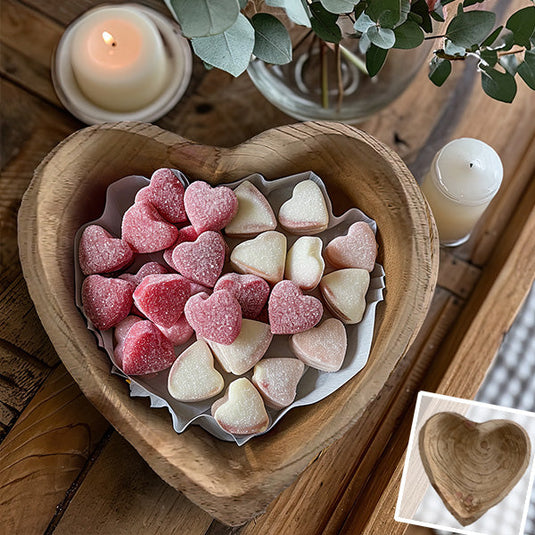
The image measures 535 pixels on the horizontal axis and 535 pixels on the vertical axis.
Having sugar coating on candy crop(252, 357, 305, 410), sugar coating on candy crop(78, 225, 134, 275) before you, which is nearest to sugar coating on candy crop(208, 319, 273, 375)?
sugar coating on candy crop(252, 357, 305, 410)

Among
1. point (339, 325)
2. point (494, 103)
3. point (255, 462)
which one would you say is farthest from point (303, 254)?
point (494, 103)

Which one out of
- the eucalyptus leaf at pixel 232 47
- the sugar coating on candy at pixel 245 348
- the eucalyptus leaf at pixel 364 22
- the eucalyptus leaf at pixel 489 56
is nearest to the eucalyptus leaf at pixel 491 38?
the eucalyptus leaf at pixel 489 56

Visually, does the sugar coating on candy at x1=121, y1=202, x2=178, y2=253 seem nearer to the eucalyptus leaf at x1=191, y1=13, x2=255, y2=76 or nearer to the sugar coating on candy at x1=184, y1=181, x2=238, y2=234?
the sugar coating on candy at x1=184, y1=181, x2=238, y2=234

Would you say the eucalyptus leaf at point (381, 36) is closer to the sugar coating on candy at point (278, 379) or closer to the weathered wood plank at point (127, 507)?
the sugar coating on candy at point (278, 379)

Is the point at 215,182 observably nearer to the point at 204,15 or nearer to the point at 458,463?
the point at 204,15

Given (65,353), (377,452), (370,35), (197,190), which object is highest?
(370,35)

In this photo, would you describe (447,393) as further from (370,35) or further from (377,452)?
(370,35)
